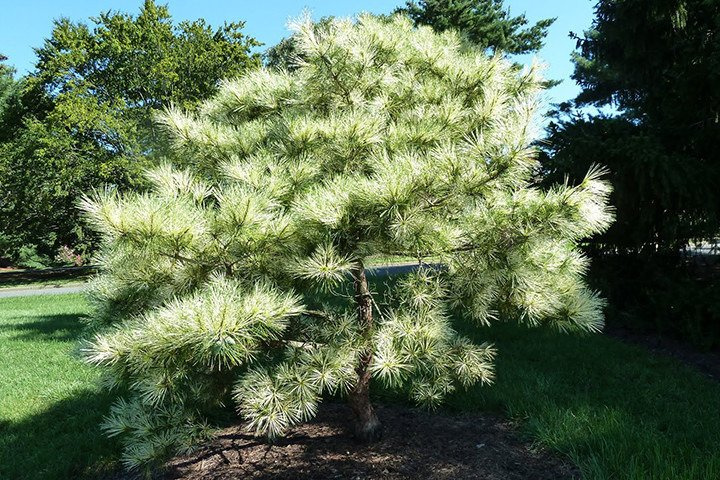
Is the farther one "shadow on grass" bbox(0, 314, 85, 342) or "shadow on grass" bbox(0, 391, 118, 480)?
"shadow on grass" bbox(0, 314, 85, 342)

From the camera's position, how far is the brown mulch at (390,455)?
2.95 metres

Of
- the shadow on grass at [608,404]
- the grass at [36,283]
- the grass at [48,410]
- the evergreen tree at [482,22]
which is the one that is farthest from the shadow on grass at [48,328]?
the evergreen tree at [482,22]

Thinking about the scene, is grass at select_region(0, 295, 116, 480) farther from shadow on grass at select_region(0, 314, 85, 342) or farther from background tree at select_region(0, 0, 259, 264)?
background tree at select_region(0, 0, 259, 264)

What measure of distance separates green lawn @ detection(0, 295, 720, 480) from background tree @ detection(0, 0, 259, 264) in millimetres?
11263

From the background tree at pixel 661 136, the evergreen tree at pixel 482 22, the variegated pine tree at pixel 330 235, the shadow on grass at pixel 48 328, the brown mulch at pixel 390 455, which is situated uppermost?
the evergreen tree at pixel 482 22

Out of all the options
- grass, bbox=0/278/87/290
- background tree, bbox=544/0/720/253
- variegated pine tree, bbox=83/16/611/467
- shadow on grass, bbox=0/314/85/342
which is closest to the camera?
variegated pine tree, bbox=83/16/611/467

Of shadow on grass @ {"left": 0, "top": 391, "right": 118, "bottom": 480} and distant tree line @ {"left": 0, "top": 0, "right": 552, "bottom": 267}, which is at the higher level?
distant tree line @ {"left": 0, "top": 0, "right": 552, "bottom": 267}

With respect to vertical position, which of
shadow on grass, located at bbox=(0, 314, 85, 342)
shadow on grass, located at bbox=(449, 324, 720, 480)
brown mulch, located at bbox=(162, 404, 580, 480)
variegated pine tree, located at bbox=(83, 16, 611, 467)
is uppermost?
variegated pine tree, located at bbox=(83, 16, 611, 467)

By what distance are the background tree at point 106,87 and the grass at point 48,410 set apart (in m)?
9.28

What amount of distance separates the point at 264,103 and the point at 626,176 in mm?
4263

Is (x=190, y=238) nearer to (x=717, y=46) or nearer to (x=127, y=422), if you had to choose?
(x=127, y=422)

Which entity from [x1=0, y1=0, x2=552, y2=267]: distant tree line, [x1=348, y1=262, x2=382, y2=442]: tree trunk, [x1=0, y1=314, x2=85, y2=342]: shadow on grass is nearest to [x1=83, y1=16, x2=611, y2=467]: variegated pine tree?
[x1=348, y1=262, x2=382, y2=442]: tree trunk

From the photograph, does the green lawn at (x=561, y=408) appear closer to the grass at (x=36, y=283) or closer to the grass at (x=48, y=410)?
the grass at (x=48, y=410)

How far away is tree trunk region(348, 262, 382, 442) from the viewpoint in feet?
9.44
